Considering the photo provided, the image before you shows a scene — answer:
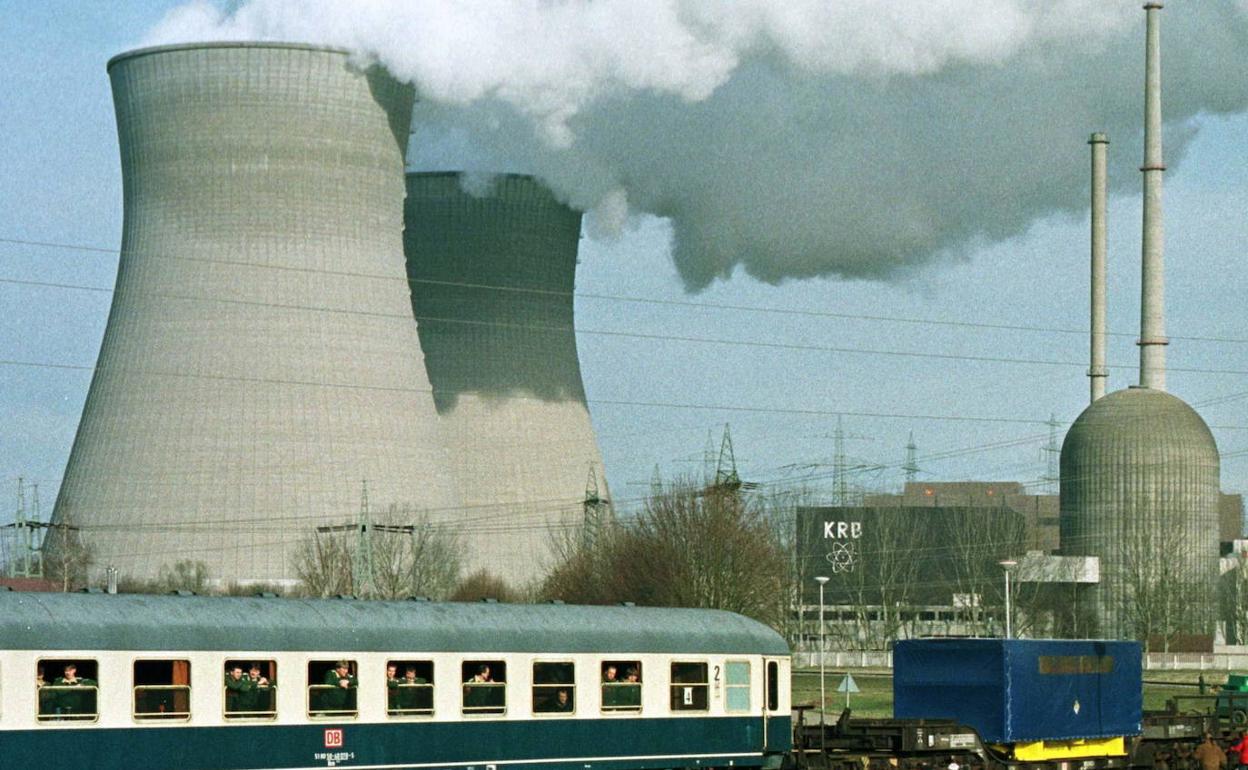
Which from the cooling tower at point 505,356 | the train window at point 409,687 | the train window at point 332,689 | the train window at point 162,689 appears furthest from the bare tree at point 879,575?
the train window at point 162,689

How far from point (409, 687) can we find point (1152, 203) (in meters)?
62.6

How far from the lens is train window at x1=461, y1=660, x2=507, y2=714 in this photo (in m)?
19.7

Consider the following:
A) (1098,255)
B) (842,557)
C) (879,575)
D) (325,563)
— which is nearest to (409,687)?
(325,563)

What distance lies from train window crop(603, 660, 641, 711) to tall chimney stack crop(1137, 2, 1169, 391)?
59.4m

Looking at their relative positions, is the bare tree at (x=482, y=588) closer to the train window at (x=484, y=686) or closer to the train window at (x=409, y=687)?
the train window at (x=484, y=686)

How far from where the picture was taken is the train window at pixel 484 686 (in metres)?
19.7

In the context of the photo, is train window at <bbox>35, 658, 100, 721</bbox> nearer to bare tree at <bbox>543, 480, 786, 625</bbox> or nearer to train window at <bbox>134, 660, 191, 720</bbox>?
train window at <bbox>134, 660, 191, 720</bbox>

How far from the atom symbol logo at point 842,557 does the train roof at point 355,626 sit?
73.9 meters

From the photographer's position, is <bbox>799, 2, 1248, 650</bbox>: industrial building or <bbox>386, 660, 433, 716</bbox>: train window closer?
<bbox>386, 660, 433, 716</bbox>: train window

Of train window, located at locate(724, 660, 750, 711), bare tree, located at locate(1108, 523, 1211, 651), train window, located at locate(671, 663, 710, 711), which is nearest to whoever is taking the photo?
train window, located at locate(671, 663, 710, 711)

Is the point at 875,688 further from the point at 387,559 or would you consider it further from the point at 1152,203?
the point at 1152,203

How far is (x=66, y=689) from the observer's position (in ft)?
55.3

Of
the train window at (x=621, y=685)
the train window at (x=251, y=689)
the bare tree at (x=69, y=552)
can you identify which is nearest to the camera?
the train window at (x=251, y=689)

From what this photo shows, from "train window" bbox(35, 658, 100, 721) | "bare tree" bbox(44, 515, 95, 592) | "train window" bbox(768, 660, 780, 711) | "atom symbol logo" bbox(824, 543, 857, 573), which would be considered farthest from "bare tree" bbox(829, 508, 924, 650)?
"train window" bbox(35, 658, 100, 721)
